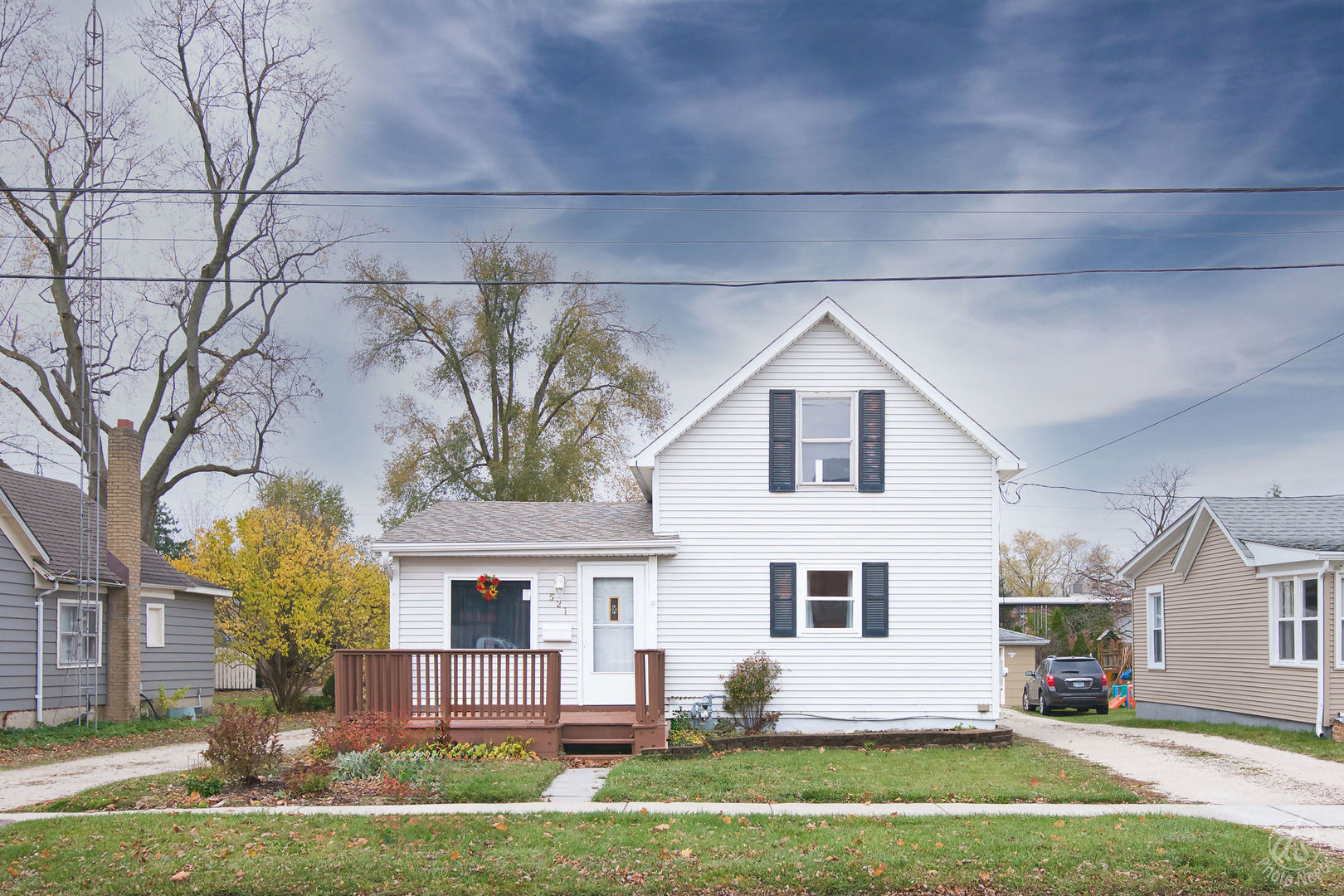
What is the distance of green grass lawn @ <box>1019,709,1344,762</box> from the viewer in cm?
1567

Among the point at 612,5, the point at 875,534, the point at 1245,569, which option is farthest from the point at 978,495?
the point at 612,5

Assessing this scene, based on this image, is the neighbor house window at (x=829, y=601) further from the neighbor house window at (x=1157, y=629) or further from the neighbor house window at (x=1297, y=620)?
the neighbor house window at (x=1157, y=629)

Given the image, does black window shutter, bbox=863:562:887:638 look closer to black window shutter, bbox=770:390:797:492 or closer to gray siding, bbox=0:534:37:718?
black window shutter, bbox=770:390:797:492

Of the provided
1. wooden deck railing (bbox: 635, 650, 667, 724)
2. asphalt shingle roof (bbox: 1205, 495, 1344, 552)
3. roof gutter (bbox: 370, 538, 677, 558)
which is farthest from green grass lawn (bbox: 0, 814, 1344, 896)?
asphalt shingle roof (bbox: 1205, 495, 1344, 552)

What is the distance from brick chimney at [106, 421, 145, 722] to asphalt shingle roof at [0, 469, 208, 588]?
341 millimetres

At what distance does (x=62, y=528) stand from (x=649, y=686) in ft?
48.1

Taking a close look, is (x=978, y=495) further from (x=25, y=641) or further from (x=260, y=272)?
(x=260, y=272)

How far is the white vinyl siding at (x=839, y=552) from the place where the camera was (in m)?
17.0

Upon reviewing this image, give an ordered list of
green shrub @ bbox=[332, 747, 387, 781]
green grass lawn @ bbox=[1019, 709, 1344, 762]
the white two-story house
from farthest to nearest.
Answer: the white two-story house < green grass lawn @ bbox=[1019, 709, 1344, 762] < green shrub @ bbox=[332, 747, 387, 781]

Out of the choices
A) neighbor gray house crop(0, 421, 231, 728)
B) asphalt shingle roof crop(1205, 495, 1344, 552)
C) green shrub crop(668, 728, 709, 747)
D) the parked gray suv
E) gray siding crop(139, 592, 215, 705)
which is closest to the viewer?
green shrub crop(668, 728, 709, 747)

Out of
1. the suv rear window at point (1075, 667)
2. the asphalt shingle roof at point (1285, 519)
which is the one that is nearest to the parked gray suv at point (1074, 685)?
the suv rear window at point (1075, 667)

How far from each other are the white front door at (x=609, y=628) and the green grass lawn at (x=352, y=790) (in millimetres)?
4125

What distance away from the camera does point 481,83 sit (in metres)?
16.2

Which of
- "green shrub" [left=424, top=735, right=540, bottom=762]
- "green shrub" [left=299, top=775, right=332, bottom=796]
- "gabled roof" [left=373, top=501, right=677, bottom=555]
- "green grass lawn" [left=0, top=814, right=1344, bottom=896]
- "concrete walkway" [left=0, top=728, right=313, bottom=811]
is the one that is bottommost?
"concrete walkway" [left=0, top=728, right=313, bottom=811]
